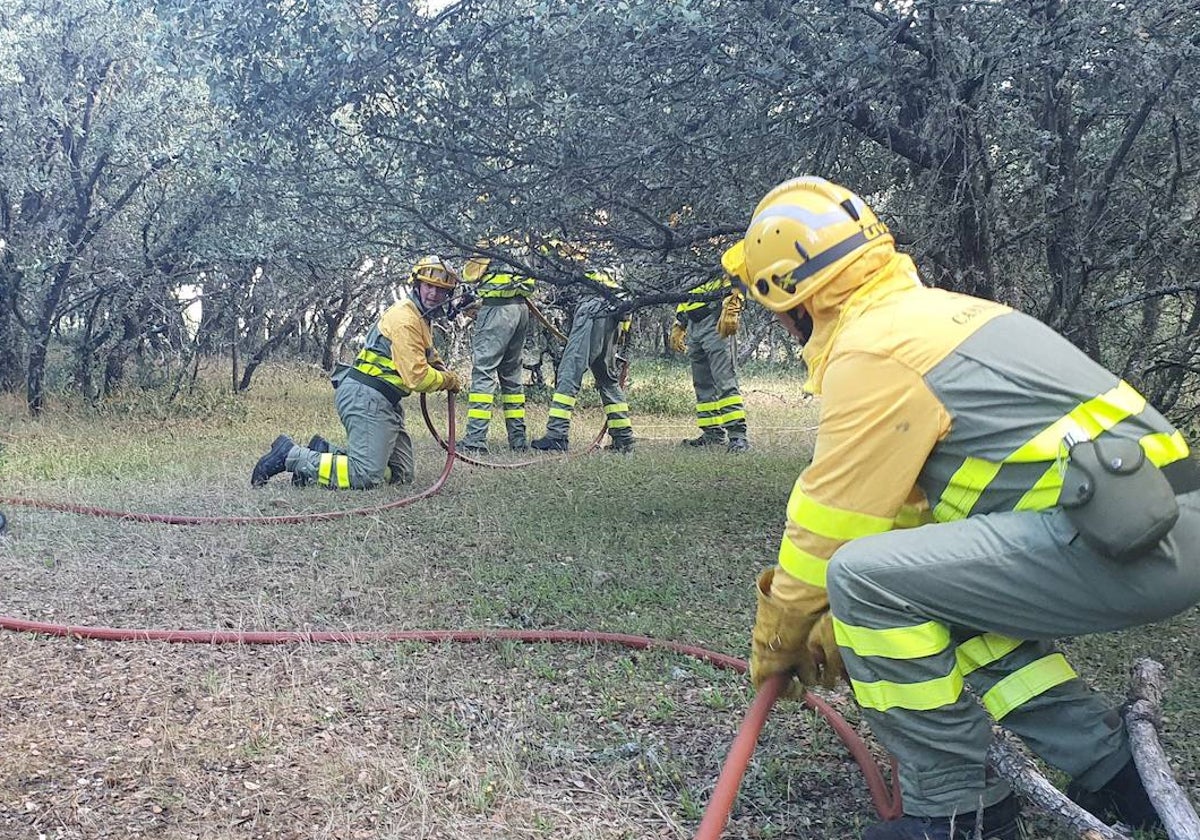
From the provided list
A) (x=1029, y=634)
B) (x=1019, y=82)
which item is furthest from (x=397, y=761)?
(x=1019, y=82)

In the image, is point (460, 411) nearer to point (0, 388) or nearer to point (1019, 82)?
point (0, 388)

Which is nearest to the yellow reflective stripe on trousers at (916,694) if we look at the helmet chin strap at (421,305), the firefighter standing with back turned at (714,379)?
the helmet chin strap at (421,305)

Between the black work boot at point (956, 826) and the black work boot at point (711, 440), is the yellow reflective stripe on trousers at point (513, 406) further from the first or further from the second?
the black work boot at point (956, 826)

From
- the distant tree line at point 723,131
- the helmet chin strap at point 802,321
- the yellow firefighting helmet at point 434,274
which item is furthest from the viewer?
A: the yellow firefighting helmet at point 434,274

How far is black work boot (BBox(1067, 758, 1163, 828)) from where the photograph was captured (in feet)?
7.77

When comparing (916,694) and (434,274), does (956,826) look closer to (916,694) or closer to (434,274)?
(916,694)

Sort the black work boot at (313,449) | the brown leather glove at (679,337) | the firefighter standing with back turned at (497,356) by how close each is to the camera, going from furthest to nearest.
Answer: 1. the brown leather glove at (679,337)
2. the firefighter standing with back turned at (497,356)
3. the black work boot at (313,449)

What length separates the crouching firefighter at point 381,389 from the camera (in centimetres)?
687

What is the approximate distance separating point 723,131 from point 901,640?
2477mm

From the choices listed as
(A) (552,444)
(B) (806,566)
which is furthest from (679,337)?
(B) (806,566)

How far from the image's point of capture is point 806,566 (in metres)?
2.36

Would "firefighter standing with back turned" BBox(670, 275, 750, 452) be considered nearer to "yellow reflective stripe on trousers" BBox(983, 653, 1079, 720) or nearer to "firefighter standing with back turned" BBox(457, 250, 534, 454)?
"firefighter standing with back turned" BBox(457, 250, 534, 454)

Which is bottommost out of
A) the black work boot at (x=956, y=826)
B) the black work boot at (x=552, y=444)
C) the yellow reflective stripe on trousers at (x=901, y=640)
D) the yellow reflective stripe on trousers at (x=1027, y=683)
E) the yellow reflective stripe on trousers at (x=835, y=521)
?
the black work boot at (x=956, y=826)

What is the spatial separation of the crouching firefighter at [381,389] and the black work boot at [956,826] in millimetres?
5025
